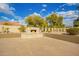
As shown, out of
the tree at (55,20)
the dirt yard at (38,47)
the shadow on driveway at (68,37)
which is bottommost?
the dirt yard at (38,47)

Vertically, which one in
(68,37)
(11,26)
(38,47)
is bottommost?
(38,47)

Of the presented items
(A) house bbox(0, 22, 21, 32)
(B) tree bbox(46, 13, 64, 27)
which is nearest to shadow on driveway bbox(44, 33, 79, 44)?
(B) tree bbox(46, 13, 64, 27)

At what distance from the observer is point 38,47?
11.5 ft

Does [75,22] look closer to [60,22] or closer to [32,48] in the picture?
[60,22]

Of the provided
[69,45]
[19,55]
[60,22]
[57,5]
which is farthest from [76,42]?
[19,55]

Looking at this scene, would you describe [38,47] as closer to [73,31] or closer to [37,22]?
[37,22]

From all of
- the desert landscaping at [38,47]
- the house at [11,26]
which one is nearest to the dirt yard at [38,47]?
the desert landscaping at [38,47]

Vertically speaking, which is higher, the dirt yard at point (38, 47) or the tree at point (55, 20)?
the tree at point (55, 20)

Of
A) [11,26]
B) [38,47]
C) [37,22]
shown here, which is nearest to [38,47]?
[38,47]

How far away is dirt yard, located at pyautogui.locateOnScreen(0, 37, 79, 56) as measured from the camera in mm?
3451

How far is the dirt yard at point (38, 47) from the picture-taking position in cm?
345

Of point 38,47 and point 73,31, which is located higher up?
point 73,31

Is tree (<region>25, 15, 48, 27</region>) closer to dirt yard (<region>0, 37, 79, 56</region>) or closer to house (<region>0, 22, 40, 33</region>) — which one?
house (<region>0, 22, 40, 33</region>)

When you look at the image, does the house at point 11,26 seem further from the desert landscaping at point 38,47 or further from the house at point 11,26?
Result: the desert landscaping at point 38,47
